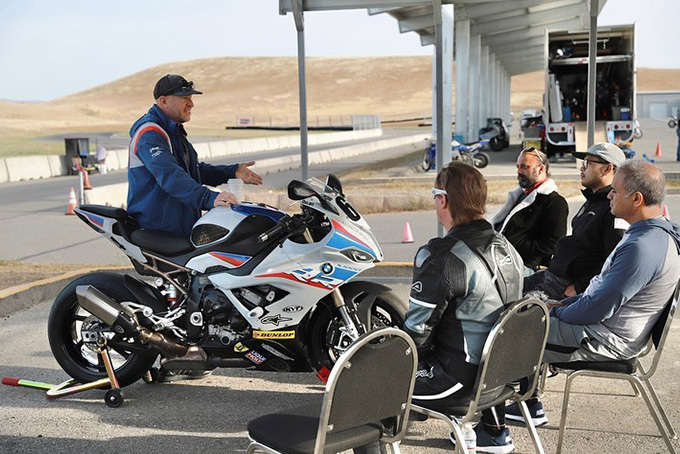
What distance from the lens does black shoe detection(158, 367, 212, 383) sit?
20.5 ft

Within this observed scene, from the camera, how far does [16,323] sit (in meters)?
8.03

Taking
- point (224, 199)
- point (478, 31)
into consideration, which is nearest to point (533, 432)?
point (224, 199)

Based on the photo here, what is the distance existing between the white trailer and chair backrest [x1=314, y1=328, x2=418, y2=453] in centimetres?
2225

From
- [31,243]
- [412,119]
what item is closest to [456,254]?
[31,243]

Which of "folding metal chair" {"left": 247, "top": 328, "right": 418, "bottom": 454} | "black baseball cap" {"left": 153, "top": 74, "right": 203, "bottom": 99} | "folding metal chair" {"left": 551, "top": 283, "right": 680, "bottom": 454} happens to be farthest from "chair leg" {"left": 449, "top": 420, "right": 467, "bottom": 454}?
"black baseball cap" {"left": 153, "top": 74, "right": 203, "bottom": 99}

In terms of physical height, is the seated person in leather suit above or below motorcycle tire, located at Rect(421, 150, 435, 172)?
above

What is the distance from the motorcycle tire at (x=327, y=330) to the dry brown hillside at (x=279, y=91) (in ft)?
312

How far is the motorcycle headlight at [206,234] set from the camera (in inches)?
217

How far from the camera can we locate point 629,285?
4.40 metres

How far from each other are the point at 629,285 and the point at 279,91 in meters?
150

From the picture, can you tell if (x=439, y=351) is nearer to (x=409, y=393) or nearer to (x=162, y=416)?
(x=409, y=393)

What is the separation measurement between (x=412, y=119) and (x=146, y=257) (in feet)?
325

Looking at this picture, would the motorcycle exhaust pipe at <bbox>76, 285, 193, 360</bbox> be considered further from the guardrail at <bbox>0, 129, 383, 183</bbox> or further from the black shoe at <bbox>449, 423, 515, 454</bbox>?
the guardrail at <bbox>0, 129, 383, 183</bbox>

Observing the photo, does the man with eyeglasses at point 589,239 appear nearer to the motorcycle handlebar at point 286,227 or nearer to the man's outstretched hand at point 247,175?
the motorcycle handlebar at point 286,227
